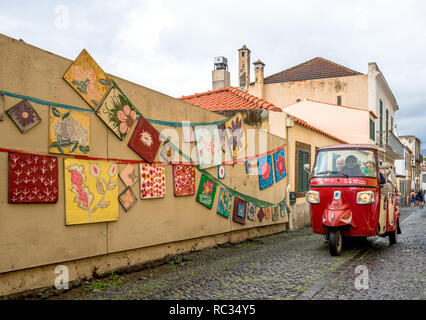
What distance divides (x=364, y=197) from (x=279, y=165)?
4.83 m

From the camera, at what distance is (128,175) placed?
7094 mm

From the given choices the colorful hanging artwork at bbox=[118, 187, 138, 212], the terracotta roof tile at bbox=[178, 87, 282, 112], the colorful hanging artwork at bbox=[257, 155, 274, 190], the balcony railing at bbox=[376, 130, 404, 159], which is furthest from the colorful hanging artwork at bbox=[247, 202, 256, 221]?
the balcony railing at bbox=[376, 130, 404, 159]

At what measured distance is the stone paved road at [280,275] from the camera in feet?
18.6

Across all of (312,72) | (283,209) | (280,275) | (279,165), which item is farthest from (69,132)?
(312,72)

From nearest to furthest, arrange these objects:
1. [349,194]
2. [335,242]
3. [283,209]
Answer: [335,242] < [349,194] < [283,209]

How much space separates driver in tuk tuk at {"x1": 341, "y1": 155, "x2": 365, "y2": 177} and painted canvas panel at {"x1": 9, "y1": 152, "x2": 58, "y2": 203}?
6.22 metres

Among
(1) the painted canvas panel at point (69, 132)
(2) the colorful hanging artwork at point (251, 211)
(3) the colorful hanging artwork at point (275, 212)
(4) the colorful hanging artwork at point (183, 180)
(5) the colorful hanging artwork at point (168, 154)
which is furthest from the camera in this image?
(3) the colorful hanging artwork at point (275, 212)

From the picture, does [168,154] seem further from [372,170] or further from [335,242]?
[372,170]

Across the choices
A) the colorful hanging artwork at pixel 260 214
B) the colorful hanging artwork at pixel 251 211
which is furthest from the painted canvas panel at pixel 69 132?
the colorful hanging artwork at pixel 260 214

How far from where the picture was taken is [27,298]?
17.0 ft

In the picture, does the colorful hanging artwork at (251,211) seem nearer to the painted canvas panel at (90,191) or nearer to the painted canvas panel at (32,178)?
the painted canvas panel at (90,191)

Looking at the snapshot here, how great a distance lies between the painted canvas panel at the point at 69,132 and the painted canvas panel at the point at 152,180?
137cm

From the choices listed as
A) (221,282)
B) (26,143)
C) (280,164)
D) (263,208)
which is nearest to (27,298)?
(26,143)

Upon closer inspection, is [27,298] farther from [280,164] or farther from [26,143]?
[280,164]
